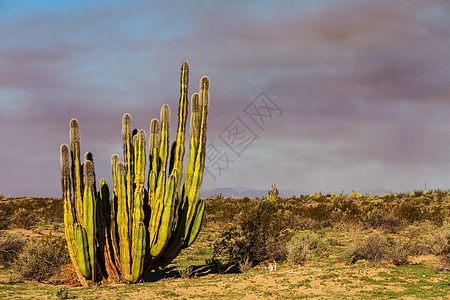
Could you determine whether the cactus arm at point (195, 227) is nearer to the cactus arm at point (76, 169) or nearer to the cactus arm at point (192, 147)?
the cactus arm at point (192, 147)

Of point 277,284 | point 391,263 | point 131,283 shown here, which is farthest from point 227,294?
point 391,263

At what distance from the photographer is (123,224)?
13203 millimetres

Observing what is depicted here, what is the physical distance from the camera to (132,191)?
13250 mm

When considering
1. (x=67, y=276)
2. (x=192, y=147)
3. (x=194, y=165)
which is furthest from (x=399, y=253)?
(x=67, y=276)

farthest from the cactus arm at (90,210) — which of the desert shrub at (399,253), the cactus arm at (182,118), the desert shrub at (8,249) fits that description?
the desert shrub at (399,253)

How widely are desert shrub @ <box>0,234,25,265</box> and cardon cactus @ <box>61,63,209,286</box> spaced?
522 cm

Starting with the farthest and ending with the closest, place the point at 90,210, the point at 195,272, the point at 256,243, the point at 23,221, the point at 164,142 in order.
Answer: the point at 23,221 → the point at 256,243 → the point at 195,272 → the point at 164,142 → the point at 90,210

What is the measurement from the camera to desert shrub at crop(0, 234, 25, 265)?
660 inches

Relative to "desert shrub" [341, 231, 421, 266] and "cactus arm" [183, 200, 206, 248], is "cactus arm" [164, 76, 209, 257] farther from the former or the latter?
"desert shrub" [341, 231, 421, 266]

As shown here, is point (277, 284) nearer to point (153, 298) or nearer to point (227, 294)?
point (227, 294)

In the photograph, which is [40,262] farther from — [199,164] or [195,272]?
[199,164]

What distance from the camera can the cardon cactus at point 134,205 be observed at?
12.9 metres

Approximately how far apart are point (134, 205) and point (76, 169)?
211cm

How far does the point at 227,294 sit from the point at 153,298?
1.96m
